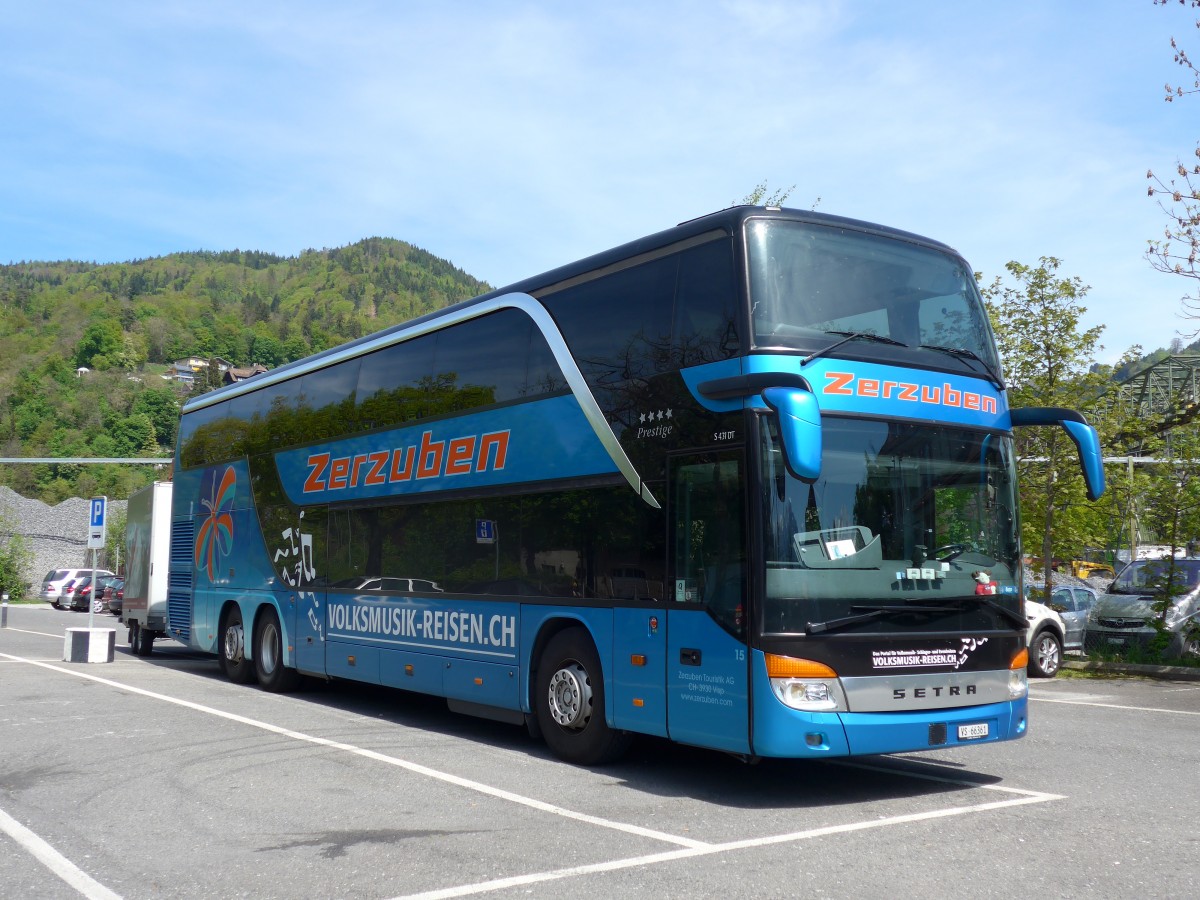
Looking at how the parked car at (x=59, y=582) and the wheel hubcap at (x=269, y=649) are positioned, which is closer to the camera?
the wheel hubcap at (x=269, y=649)

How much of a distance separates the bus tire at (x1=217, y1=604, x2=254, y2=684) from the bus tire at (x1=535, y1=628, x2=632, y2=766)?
785 cm

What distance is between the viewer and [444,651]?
11773 millimetres

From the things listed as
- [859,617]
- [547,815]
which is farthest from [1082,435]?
[547,815]

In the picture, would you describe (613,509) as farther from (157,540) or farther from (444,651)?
(157,540)

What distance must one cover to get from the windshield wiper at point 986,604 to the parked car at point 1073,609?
1264cm

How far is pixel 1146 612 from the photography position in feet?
63.1

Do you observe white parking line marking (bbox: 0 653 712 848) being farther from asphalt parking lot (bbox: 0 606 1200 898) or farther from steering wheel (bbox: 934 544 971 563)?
steering wheel (bbox: 934 544 971 563)

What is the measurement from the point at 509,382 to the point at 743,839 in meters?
5.23

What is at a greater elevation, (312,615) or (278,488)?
(278,488)

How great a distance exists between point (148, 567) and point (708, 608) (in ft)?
54.2

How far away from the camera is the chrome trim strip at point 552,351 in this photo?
930 cm

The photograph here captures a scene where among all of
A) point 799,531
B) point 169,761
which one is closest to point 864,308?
point 799,531

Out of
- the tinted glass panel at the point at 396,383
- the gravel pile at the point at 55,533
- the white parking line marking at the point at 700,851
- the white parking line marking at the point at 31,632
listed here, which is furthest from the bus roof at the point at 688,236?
the gravel pile at the point at 55,533

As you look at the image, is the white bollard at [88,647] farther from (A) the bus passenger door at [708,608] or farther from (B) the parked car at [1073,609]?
(B) the parked car at [1073,609]
